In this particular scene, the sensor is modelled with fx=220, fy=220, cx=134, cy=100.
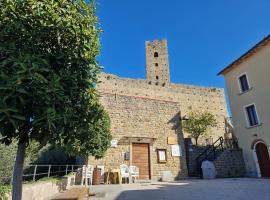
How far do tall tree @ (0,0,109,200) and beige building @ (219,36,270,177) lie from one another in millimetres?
13795

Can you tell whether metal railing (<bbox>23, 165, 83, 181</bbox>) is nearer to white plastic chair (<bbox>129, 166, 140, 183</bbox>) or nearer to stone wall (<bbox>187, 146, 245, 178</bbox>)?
white plastic chair (<bbox>129, 166, 140, 183</bbox>)

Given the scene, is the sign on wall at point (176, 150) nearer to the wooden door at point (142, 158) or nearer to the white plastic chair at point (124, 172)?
the wooden door at point (142, 158)

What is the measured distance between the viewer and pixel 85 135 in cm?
389

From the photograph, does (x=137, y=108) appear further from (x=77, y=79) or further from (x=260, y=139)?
(x=77, y=79)

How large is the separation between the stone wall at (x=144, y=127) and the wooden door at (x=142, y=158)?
25cm

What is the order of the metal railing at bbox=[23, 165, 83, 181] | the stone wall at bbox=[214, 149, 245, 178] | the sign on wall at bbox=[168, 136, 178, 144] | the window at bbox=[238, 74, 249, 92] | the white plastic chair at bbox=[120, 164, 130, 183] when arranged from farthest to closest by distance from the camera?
the window at bbox=[238, 74, 249, 92] < the stone wall at bbox=[214, 149, 245, 178] < the sign on wall at bbox=[168, 136, 178, 144] < the white plastic chair at bbox=[120, 164, 130, 183] < the metal railing at bbox=[23, 165, 83, 181]

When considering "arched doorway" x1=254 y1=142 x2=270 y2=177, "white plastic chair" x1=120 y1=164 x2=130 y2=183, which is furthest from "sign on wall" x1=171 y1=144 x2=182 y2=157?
"arched doorway" x1=254 y1=142 x2=270 y2=177

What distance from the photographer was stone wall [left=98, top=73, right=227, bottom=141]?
1109 inches

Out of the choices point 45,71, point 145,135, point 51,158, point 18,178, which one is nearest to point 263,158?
point 145,135

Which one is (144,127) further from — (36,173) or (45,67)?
(45,67)

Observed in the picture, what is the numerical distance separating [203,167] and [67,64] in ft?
40.0

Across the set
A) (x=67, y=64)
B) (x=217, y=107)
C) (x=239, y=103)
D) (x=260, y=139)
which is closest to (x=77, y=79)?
(x=67, y=64)

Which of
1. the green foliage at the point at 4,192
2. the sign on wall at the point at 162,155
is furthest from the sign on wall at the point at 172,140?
the green foliage at the point at 4,192

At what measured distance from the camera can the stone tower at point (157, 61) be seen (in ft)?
118
